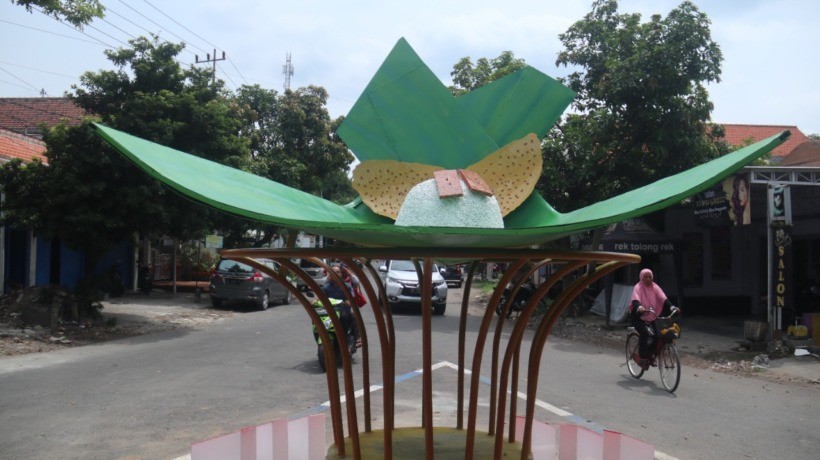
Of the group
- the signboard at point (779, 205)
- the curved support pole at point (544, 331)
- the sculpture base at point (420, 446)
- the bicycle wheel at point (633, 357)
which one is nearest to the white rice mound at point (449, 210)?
the curved support pole at point (544, 331)

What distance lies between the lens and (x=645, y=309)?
26.6 ft

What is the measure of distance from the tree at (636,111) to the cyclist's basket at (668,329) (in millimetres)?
5783

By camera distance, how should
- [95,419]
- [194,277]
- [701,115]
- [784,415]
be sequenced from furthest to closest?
[194,277] → [701,115] → [784,415] → [95,419]

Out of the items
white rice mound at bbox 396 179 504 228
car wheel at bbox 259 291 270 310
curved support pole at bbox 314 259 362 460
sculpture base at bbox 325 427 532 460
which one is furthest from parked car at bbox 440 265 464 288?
white rice mound at bbox 396 179 504 228

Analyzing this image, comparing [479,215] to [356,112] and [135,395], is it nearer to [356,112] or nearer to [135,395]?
[356,112]

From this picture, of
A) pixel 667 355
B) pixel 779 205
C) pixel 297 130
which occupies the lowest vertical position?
pixel 667 355

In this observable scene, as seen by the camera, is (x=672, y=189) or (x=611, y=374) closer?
(x=672, y=189)

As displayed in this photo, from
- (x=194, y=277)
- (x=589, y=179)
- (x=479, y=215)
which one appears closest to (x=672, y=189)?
(x=479, y=215)

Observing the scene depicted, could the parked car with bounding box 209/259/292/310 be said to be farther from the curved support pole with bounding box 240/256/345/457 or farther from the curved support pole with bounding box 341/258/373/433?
the curved support pole with bounding box 240/256/345/457

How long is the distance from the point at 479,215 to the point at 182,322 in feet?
42.9

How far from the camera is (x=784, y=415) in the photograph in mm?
6621

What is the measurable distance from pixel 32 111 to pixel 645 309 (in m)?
25.3

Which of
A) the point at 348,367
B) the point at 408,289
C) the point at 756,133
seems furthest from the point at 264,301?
the point at 756,133

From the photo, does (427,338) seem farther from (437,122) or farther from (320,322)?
(437,122)
